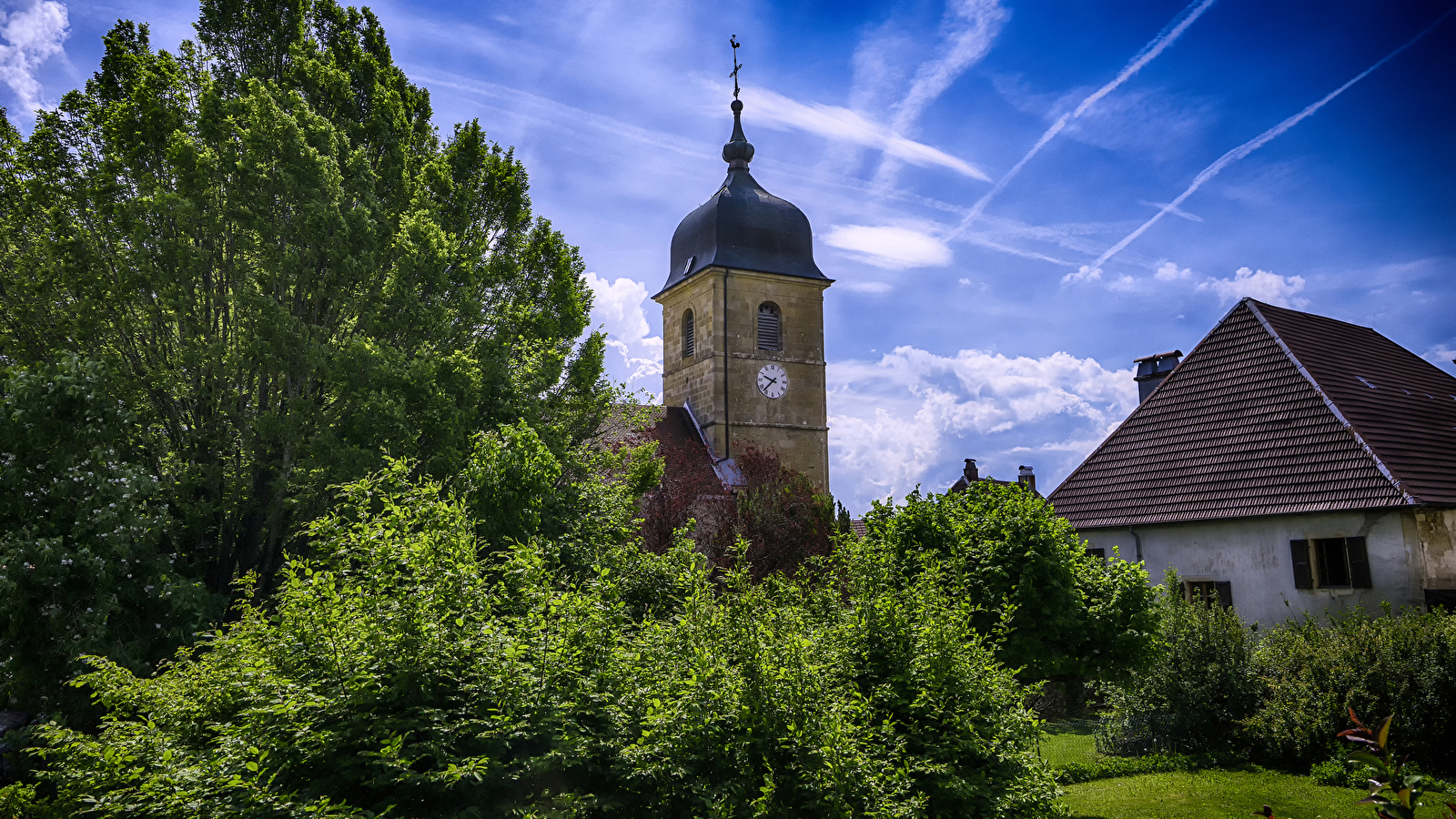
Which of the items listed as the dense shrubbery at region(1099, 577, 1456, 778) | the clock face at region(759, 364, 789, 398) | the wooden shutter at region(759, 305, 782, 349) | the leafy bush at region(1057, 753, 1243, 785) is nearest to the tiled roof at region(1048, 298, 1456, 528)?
the dense shrubbery at region(1099, 577, 1456, 778)

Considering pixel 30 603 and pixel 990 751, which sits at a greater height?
pixel 30 603

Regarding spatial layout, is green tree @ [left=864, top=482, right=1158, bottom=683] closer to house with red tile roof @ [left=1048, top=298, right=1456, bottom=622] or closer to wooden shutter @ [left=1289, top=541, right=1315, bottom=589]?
house with red tile roof @ [left=1048, top=298, right=1456, bottom=622]

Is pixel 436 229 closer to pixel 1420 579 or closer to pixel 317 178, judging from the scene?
pixel 317 178

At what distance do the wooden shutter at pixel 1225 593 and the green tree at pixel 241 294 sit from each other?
1413 cm

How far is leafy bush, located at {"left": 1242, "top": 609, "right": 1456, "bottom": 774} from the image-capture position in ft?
40.3

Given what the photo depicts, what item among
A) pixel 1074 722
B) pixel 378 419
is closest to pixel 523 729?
pixel 378 419

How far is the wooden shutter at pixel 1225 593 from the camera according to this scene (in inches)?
733

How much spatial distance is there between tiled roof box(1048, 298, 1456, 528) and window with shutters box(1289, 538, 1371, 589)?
750mm

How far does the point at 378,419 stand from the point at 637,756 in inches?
308

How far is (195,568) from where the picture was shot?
1264cm

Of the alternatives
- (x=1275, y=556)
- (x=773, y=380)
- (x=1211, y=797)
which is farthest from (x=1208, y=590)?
(x=773, y=380)

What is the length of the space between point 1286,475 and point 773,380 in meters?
21.8

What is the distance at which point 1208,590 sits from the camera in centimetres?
1908

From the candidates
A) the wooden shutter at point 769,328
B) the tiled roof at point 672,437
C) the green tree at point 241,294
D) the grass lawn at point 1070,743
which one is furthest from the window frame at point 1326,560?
the wooden shutter at point 769,328
